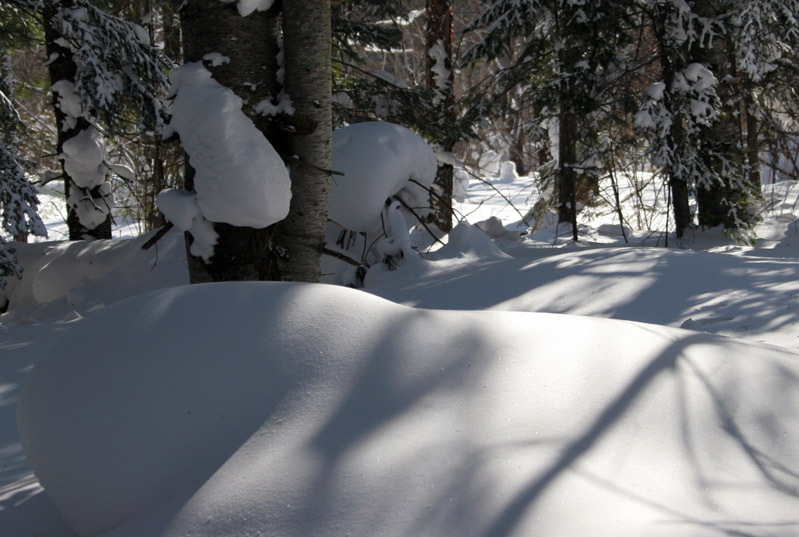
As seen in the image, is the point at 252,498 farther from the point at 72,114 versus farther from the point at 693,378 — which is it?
the point at 72,114

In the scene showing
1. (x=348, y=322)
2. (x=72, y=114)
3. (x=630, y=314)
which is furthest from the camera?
(x=72, y=114)

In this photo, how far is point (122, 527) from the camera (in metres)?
1.60

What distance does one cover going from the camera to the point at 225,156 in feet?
10.6

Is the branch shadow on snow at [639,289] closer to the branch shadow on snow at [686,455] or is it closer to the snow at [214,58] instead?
the branch shadow on snow at [686,455]

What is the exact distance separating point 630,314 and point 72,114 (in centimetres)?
668

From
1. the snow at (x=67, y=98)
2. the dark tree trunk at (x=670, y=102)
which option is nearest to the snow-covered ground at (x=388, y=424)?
the dark tree trunk at (x=670, y=102)

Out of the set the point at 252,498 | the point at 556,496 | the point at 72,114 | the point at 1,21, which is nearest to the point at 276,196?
the point at 252,498

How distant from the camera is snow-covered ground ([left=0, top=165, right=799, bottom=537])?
149 centimetres

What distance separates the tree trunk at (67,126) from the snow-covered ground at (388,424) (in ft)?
20.0

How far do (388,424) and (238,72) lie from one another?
242 centimetres

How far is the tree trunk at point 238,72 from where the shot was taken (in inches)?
134

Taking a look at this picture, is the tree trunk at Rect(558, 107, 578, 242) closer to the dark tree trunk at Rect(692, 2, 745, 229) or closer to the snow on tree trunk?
the dark tree trunk at Rect(692, 2, 745, 229)

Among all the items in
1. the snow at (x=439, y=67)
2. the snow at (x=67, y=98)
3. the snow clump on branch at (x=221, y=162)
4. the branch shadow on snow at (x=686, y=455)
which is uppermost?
the snow at (x=439, y=67)

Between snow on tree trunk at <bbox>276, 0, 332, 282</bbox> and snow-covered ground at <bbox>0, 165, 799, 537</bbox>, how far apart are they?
1.53 metres
